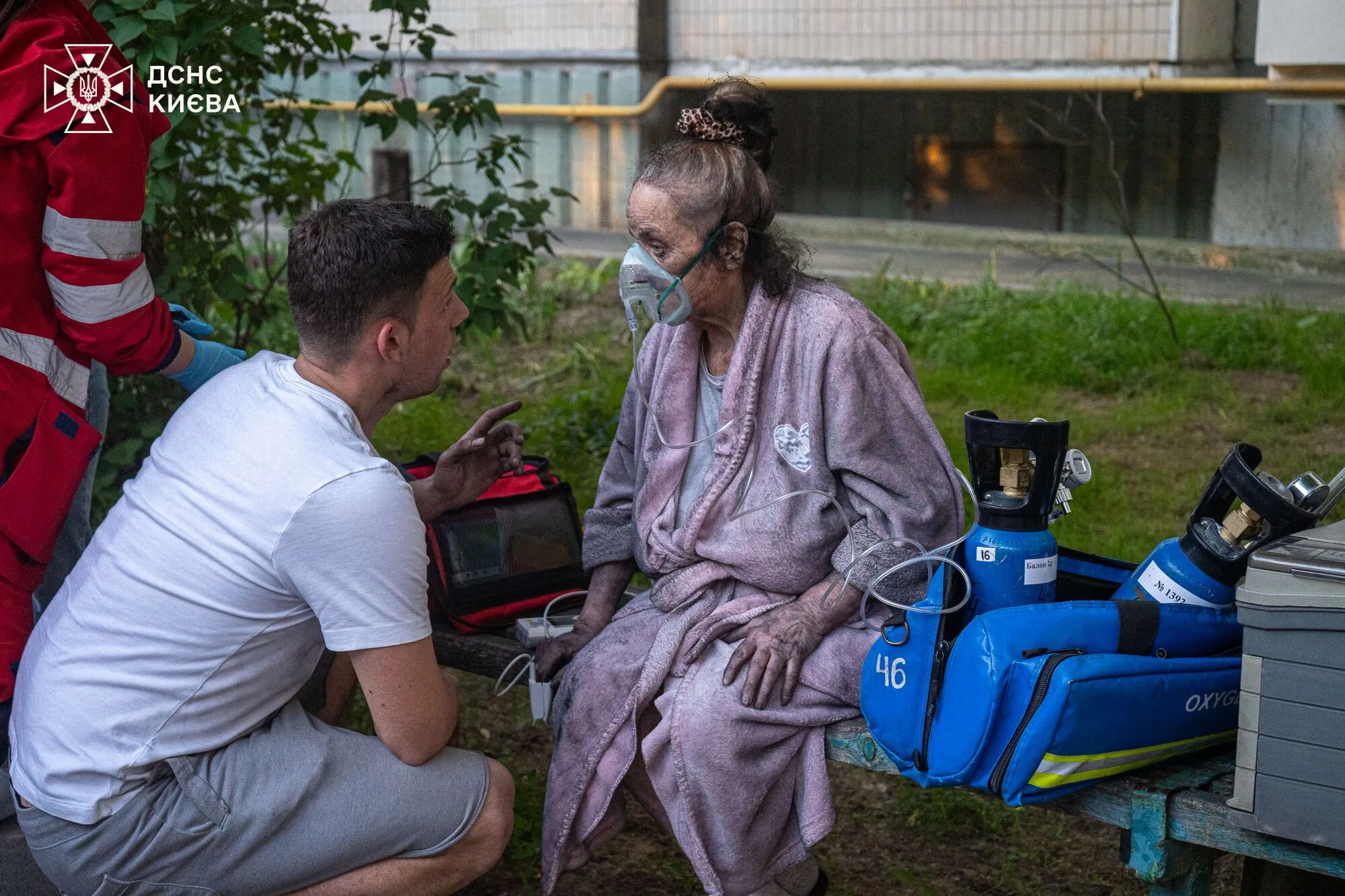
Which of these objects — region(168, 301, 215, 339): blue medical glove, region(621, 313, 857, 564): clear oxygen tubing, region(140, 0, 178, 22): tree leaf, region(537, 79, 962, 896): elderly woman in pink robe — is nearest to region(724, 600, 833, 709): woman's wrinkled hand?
region(537, 79, 962, 896): elderly woman in pink robe

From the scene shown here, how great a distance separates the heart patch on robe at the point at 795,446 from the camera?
262 centimetres

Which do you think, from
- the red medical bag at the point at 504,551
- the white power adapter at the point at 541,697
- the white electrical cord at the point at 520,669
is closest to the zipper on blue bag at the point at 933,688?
the white power adapter at the point at 541,697

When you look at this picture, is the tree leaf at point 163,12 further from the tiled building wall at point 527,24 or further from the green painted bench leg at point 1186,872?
the tiled building wall at point 527,24

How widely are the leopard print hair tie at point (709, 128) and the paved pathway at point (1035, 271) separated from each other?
4063 millimetres

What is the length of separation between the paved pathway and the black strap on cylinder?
474 cm

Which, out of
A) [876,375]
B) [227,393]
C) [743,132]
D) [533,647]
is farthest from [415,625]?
[743,132]

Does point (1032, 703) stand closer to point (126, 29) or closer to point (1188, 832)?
point (1188, 832)

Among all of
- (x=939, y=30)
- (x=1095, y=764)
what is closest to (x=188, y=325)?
(x=1095, y=764)

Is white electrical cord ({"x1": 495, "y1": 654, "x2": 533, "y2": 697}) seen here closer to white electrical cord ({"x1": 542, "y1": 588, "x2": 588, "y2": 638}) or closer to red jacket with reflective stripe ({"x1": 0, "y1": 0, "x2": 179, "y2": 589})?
white electrical cord ({"x1": 542, "y1": 588, "x2": 588, "y2": 638})

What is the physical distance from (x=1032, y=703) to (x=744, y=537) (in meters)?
0.75

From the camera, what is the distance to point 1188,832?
83.0 inches

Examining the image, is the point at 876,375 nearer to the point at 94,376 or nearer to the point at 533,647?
the point at 533,647

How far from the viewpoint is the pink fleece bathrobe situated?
2.47m

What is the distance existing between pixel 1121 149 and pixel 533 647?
6144 mm
